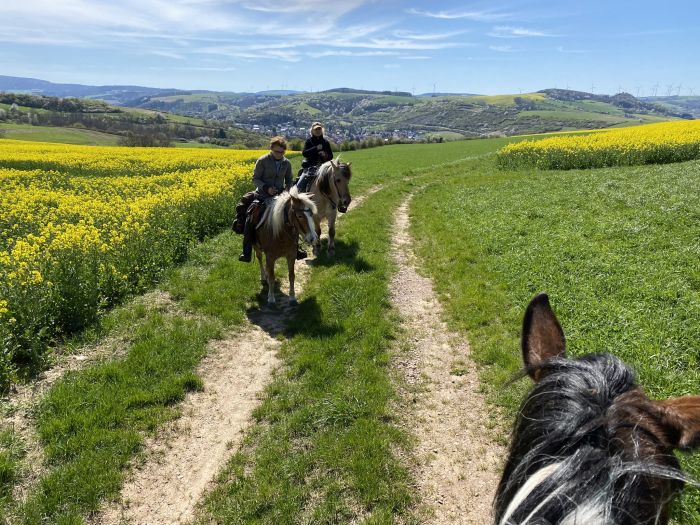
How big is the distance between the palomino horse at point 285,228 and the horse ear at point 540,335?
20.5 feet

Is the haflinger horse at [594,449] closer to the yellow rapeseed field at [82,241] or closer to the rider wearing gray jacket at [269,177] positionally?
the yellow rapeseed field at [82,241]

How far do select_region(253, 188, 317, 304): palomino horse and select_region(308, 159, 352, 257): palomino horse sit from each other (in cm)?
258

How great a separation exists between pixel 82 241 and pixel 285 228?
14.8ft

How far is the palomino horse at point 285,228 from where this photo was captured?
28.0 ft

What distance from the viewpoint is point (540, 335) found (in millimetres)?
2541

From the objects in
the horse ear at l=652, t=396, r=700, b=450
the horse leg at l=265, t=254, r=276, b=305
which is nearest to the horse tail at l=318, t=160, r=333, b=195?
the horse leg at l=265, t=254, r=276, b=305

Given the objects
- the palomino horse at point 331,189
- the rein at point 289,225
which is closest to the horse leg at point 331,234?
the palomino horse at point 331,189

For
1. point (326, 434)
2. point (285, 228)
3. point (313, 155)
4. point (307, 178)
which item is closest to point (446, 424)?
point (326, 434)

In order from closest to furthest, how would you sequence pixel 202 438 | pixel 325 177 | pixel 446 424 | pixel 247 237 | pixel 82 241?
pixel 202 438
pixel 446 424
pixel 82 241
pixel 247 237
pixel 325 177

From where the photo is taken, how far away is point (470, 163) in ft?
111

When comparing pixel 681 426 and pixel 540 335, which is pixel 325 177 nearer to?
pixel 540 335

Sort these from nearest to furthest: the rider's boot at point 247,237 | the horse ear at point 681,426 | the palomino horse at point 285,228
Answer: the horse ear at point 681,426 → the palomino horse at point 285,228 → the rider's boot at point 247,237

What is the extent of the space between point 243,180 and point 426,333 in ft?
47.2

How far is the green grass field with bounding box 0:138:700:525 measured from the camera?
14.6 ft
